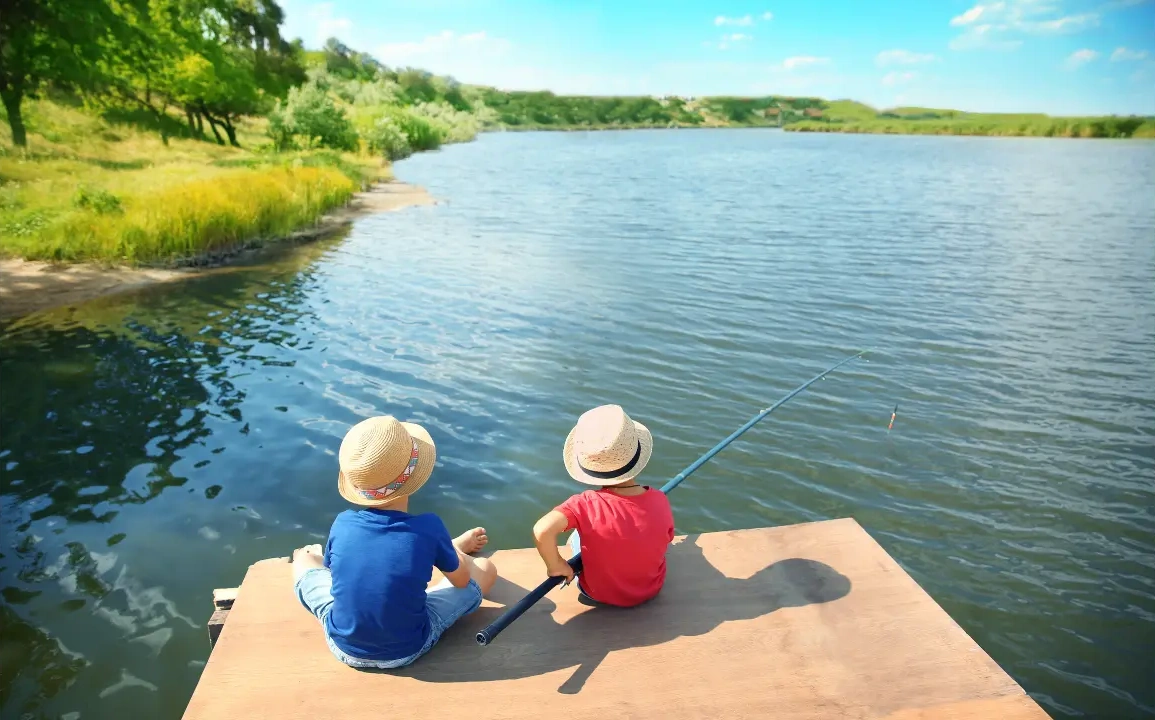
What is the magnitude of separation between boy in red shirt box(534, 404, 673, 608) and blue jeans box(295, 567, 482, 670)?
495mm

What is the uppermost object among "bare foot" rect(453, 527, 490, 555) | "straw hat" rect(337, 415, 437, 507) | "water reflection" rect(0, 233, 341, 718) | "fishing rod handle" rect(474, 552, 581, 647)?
"straw hat" rect(337, 415, 437, 507)

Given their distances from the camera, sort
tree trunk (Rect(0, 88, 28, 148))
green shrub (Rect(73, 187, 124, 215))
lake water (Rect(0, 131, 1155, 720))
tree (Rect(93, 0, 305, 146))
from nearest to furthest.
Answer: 1. lake water (Rect(0, 131, 1155, 720))
2. green shrub (Rect(73, 187, 124, 215))
3. tree trunk (Rect(0, 88, 28, 148))
4. tree (Rect(93, 0, 305, 146))

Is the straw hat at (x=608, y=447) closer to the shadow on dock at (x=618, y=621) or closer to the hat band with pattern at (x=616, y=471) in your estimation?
the hat band with pattern at (x=616, y=471)

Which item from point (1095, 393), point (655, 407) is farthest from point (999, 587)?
point (1095, 393)

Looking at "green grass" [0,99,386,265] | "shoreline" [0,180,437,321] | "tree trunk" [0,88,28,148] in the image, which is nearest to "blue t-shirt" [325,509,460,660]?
"shoreline" [0,180,437,321]

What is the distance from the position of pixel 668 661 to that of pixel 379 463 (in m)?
1.73

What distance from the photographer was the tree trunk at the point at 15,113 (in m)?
23.2

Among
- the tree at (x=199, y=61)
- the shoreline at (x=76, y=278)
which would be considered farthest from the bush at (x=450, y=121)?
the shoreline at (x=76, y=278)

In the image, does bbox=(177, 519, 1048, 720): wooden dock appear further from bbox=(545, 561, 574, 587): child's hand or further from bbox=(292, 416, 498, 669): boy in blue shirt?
bbox=(545, 561, 574, 587): child's hand

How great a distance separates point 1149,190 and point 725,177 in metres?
19.0

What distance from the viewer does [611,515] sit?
3.74 meters

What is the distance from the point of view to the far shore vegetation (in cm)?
1614

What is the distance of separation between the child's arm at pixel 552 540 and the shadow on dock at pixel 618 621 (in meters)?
0.36

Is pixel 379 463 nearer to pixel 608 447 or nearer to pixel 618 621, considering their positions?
pixel 608 447
